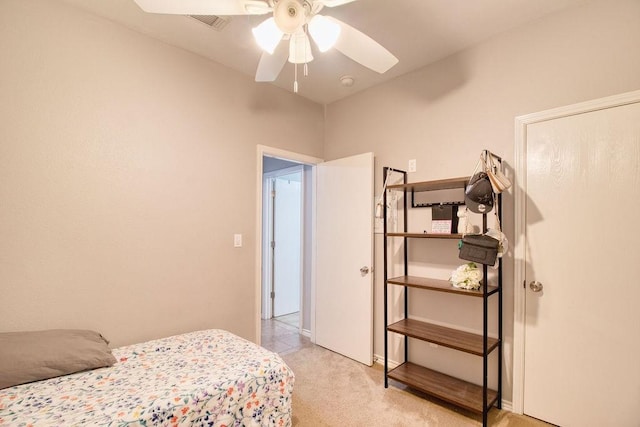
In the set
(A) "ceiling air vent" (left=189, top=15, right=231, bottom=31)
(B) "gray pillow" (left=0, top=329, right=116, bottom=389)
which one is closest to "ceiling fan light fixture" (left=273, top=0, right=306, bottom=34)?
(A) "ceiling air vent" (left=189, top=15, right=231, bottom=31)

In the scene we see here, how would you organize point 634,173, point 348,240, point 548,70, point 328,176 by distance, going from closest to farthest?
point 634,173
point 548,70
point 348,240
point 328,176

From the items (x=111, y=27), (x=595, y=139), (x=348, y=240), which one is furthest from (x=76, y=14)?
(x=595, y=139)

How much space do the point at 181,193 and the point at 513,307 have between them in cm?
266

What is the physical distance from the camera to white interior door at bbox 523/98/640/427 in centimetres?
179

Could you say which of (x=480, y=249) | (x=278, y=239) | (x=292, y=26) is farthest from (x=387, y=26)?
(x=278, y=239)

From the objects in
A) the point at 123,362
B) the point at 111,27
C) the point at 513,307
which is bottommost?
the point at 123,362

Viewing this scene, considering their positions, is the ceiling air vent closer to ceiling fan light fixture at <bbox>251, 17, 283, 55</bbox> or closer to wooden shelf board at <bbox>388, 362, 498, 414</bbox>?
ceiling fan light fixture at <bbox>251, 17, 283, 55</bbox>

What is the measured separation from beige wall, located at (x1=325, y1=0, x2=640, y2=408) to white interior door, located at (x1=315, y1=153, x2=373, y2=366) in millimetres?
135

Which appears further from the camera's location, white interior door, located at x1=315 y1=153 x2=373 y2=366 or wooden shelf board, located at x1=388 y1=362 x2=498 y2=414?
white interior door, located at x1=315 y1=153 x2=373 y2=366

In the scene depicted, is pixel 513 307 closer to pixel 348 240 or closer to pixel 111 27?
pixel 348 240

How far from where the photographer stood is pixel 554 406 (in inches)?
79.3

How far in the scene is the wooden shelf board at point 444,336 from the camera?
211cm

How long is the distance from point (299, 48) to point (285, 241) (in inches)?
131

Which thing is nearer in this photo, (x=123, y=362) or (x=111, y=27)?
(x=123, y=362)
